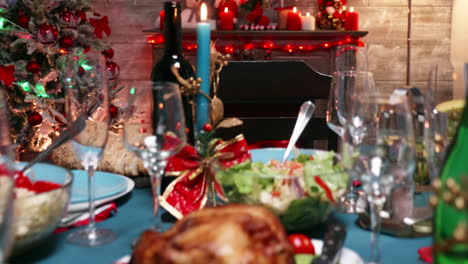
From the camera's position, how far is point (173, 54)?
3.34 ft

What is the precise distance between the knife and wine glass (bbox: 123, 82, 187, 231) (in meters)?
0.25

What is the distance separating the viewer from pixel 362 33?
14.6 ft

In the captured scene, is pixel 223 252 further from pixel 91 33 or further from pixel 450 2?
pixel 450 2

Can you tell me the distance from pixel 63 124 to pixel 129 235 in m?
2.42

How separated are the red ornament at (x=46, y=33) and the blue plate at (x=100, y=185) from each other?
1.95 meters

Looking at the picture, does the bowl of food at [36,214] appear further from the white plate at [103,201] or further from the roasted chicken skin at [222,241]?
the roasted chicken skin at [222,241]

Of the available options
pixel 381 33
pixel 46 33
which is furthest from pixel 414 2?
pixel 46 33

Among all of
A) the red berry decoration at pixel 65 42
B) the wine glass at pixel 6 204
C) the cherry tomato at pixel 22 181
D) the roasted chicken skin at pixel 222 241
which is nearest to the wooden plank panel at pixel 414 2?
the red berry decoration at pixel 65 42

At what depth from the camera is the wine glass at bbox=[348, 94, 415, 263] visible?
24.5 inches

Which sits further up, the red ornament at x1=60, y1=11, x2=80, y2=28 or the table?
the red ornament at x1=60, y1=11, x2=80, y2=28

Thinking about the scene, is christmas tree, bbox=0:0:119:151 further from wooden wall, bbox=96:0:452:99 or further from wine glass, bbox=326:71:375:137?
wine glass, bbox=326:71:375:137

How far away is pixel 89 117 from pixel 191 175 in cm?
20

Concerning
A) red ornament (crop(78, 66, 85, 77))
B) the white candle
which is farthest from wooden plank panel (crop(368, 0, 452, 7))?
red ornament (crop(78, 66, 85, 77))

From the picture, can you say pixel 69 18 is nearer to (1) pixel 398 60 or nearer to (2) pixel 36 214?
(2) pixel 36 214
